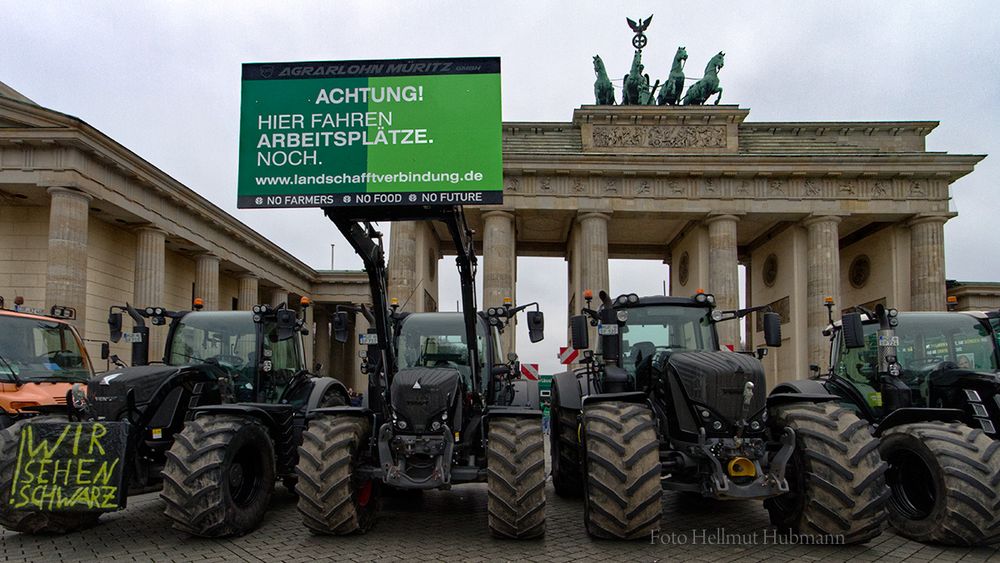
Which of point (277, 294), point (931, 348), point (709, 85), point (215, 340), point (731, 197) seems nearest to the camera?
point (931, 348)

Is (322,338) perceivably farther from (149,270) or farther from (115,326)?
(115,326)

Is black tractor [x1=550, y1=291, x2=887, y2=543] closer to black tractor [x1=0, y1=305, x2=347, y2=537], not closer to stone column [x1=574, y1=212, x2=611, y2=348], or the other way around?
black tractor [x1=0, y1=305, x2=347, y2=537]

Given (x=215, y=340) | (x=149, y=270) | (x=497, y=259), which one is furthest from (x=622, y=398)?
(x=497, y=259)

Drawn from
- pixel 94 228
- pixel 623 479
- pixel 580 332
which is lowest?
pixel 623 479

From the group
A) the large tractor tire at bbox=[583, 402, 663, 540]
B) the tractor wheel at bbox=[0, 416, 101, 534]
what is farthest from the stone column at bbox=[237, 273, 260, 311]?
the large tractor tire at bbox=[583, 402, 663, 540]

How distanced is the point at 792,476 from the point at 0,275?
88.4 feet

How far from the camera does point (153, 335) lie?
83.7 feet

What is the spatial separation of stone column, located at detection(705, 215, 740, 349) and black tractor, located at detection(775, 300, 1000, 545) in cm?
2419

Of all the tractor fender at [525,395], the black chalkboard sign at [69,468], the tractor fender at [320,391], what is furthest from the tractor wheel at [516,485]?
the black chalkboard sign at [69,468]

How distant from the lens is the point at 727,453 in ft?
18.7

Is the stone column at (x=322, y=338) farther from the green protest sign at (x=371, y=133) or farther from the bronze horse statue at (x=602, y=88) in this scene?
the green protest sign at (x=371, y=133)

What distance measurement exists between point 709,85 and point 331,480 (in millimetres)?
35548

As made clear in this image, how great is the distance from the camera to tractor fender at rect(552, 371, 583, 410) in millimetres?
8234

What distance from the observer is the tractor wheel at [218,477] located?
5777 mm
